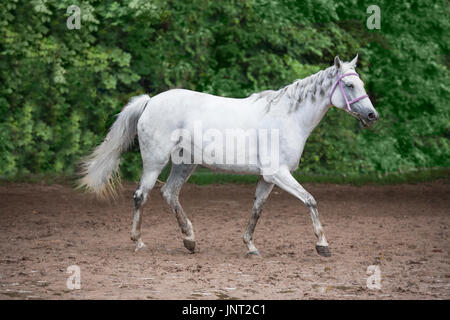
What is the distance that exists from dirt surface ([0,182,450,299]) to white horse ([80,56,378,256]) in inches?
22.7

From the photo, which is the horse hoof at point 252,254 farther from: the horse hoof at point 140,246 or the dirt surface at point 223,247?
the horse hoof at point 140,246

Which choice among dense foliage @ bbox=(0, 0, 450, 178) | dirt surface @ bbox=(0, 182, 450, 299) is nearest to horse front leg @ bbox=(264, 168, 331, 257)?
dirt surface @ bbox=(0, 182, 450, 299)

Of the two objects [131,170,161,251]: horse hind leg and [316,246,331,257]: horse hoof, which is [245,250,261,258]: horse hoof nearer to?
[316,246,331,257]: horse hoof

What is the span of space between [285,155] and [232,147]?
56 cm

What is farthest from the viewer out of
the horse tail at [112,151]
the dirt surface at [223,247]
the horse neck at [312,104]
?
the horse tail at [112,151]

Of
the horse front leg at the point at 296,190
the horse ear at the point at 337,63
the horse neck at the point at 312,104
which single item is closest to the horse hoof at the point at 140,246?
the horse front leg at the point at 296,190

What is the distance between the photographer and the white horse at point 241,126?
6.73 meters

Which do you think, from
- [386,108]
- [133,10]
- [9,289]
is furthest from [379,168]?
[9,289]

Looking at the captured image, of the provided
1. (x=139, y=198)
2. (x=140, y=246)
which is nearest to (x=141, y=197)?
(x=139, y=198)

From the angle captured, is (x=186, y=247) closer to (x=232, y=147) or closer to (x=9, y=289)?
(x=232, y=147)

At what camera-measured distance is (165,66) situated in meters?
12.7

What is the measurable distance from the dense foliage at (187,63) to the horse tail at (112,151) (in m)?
3.95

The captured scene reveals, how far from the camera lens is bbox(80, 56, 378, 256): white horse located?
6.73 meters

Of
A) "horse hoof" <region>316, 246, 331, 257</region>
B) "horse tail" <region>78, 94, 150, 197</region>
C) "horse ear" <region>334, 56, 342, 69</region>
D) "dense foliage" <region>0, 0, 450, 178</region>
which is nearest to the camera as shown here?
"horse ear" <region>334, 56, 342, 69</region>
